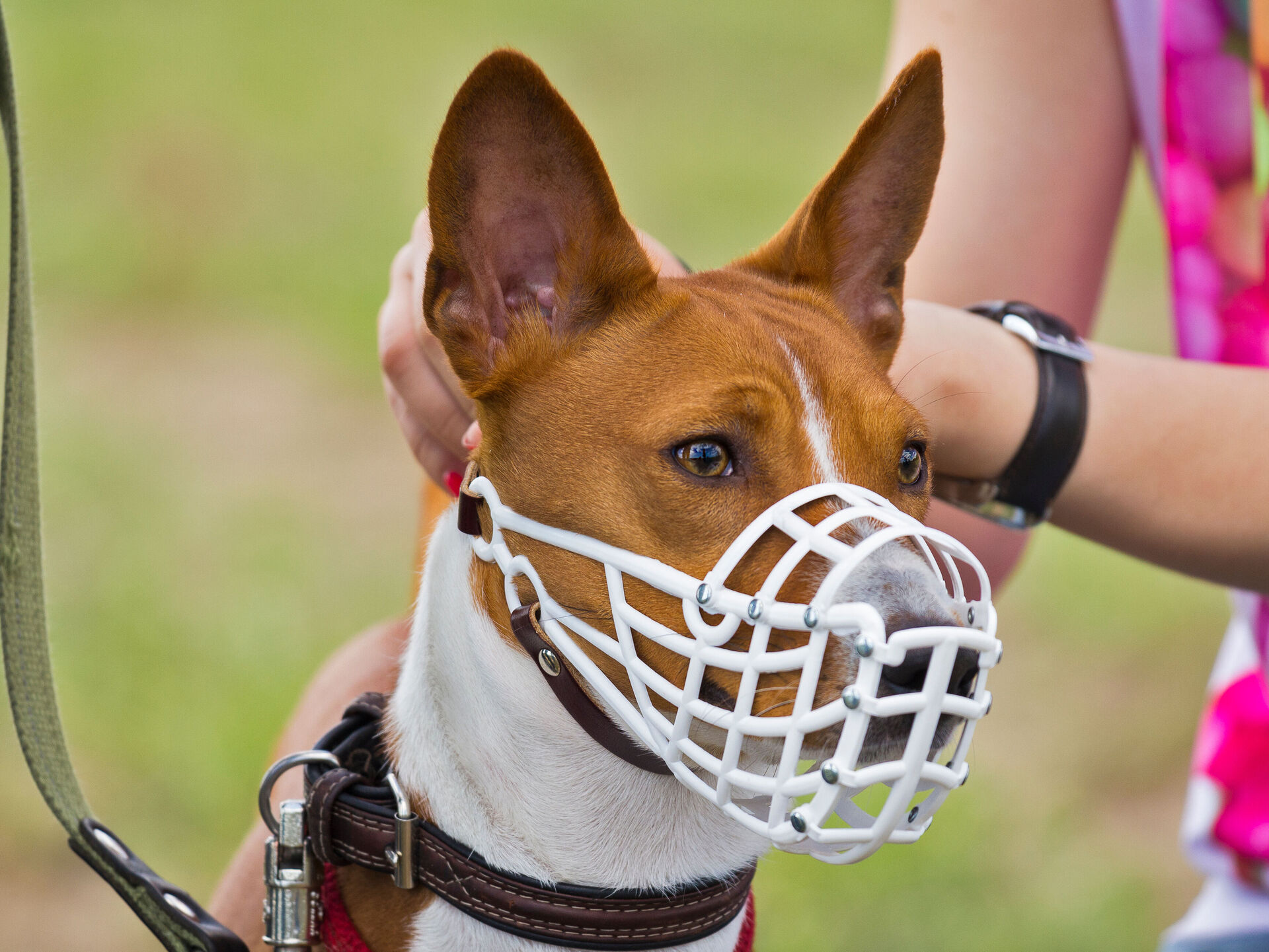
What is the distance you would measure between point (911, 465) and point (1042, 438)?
19.9 inches

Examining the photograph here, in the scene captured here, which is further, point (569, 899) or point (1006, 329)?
point (1006, 329)

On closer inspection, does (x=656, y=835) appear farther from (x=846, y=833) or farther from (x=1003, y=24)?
(x=1003, y=24)

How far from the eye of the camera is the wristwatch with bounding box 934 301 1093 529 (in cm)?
233

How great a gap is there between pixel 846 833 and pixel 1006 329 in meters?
1.22

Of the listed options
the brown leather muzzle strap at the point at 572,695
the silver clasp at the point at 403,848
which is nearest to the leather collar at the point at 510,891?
the silver clasp at the point at 403,848

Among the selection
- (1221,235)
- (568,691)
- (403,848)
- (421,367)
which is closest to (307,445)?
(421,367)

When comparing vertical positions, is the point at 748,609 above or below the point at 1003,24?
below

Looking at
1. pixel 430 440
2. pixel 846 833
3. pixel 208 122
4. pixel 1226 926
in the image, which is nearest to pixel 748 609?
pixel 846 833

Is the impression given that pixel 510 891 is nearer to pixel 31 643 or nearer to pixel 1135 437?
pixel 31 643

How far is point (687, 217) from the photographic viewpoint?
9.46 metres

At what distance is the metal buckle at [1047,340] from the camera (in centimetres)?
239

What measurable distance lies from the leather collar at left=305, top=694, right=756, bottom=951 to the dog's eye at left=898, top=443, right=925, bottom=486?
2.15ft

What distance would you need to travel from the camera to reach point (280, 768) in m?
1.93

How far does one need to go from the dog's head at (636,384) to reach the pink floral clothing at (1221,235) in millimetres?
Answer: 961
